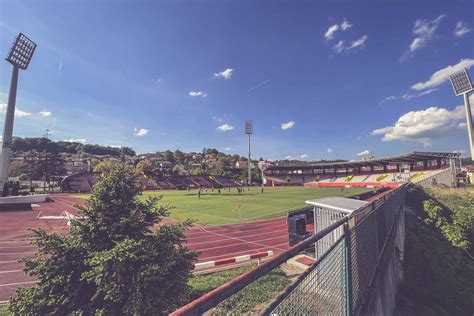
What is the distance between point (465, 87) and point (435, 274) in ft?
278

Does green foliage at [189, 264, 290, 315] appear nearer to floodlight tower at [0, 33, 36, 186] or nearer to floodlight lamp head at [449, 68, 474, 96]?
floodlight tower at [0, 33, 36, 186]

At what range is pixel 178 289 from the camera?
218 inches

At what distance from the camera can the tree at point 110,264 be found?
4840mm

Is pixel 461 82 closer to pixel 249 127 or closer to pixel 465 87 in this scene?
pixel 465 87

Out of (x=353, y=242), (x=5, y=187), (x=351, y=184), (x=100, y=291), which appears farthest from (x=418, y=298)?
(x=351, y=184)

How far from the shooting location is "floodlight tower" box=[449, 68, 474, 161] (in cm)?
6881

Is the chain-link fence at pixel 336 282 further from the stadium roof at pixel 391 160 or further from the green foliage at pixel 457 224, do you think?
the stadium roof at pixel 391 160

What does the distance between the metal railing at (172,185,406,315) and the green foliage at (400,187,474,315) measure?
8705mm

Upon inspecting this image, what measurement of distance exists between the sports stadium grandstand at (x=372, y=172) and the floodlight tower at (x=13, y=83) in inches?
2689

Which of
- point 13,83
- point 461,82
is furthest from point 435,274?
point 461,82

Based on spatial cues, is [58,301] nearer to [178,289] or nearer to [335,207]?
[178,289]

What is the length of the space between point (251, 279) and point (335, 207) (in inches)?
300

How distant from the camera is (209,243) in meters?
15.2

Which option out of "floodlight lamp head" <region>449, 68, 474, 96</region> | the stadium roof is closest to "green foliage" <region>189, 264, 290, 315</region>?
the stadium roof
